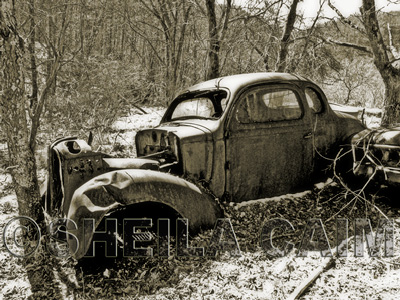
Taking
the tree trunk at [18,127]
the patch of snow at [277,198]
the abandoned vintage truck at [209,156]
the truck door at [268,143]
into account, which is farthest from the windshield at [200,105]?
the tree trunk at [18,127]

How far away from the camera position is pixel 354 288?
2902mm

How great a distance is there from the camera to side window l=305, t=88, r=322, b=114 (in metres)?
4.50

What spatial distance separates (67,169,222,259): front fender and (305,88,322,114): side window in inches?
74.6

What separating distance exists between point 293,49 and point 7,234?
31.5 feet

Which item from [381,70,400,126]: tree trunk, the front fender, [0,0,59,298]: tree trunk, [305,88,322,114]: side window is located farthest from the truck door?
[381,70,400,126]: tree trunk

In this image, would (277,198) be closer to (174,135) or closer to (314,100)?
(314,100)

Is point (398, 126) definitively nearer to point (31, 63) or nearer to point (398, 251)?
point (398, 251)

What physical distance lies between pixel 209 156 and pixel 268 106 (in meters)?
0.97

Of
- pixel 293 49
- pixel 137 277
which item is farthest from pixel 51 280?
pixel 293 49

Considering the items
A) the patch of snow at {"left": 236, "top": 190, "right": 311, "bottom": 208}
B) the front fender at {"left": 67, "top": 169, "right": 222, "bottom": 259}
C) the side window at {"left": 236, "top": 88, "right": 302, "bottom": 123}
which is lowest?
the patch of snow at {"left": 236, "top": 190, "right": 311, "bottom": 208}

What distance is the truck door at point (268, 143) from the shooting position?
13.0 feet

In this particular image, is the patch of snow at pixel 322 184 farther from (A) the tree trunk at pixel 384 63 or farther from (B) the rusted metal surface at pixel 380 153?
(A) the tree trunk at pixel 384 63

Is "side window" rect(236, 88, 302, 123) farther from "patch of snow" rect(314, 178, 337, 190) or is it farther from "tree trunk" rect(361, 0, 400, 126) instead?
"tree trunk" rect(361, 0, 400, 126)

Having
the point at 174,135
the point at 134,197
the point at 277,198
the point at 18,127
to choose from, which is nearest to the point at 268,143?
the point at 277,198
